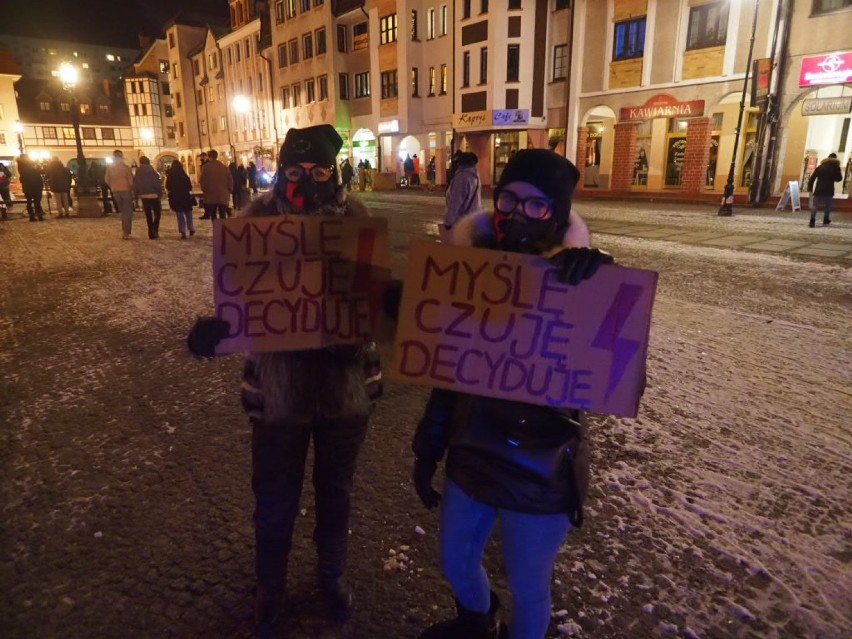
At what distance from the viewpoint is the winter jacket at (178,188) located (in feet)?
42.7

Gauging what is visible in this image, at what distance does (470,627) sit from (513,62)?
109 feet

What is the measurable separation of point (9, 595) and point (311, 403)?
68.8 inches

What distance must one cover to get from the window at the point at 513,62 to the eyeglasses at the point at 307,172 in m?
32.0

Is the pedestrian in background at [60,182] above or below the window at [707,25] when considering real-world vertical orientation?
below

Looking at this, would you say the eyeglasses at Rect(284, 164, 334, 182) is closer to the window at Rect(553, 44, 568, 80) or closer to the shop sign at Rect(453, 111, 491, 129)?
the window at Rect(553, 44, 568, 80)

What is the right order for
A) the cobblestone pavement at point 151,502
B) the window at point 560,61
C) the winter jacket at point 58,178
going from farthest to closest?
the window at point 560,61 → the winter jacket at point 58,178 → the cobblestone pavement at point 151,502

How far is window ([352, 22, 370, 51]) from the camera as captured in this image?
127 feet

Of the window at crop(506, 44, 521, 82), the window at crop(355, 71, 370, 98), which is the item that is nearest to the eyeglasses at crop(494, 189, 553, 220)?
the window at crop(506, 44, 521, 82)

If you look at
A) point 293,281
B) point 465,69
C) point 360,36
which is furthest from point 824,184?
point 360,36

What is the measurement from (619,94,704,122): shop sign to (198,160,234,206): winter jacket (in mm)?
19351

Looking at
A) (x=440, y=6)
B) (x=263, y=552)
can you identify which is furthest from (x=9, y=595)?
(x=440, y=6)

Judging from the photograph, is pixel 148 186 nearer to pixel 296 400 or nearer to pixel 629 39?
pixel 296 400

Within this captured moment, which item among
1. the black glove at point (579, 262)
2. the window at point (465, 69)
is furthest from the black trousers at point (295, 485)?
the window at point (465, 69)

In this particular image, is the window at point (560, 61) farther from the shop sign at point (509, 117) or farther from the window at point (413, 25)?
the window at point (413, 25)
